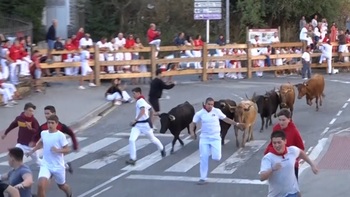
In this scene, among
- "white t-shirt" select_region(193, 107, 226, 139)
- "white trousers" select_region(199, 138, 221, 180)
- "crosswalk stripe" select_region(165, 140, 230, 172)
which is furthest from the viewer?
"crosswalk stripe" select_region(165, 140, 230, 172)

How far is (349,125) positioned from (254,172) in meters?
6.18

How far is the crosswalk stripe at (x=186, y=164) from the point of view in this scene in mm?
15969

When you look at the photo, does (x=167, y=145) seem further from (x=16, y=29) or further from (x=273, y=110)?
(x=16, y=29)

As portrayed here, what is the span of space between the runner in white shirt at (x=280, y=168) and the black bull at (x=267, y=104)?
10048 mm

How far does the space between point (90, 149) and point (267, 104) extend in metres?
4.86

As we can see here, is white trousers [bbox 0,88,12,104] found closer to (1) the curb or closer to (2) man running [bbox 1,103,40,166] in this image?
(1) the curb

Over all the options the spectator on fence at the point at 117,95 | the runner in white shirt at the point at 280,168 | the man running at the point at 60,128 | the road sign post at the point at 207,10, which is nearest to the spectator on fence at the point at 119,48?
the spectator on fence at the point at 117,95

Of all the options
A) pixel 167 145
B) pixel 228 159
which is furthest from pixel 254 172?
pixel 167 145

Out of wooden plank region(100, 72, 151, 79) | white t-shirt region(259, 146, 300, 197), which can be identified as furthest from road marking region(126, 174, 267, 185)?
wooden plank region(100, 72, 151, 79)

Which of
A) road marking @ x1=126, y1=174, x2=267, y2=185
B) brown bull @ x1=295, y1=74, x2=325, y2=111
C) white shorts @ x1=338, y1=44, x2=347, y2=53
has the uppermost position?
white shorts @ x1=338, y1=44, x2=347, y2=53

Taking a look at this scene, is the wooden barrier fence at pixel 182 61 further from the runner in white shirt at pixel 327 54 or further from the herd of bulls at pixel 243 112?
the herd of bulls at pixel 243 112

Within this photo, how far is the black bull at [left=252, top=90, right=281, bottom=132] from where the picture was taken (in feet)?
65.6

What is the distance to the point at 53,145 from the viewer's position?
12.4 meters

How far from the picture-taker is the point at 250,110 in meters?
18.0
